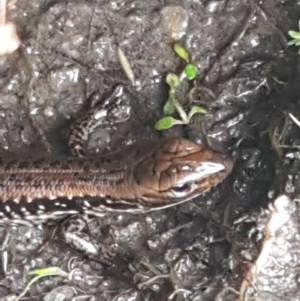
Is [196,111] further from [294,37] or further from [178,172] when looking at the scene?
[294,37]

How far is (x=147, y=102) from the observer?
4930 millimetres

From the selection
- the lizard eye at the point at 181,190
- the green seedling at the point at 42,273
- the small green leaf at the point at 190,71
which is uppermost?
the small green leaf at the point at 190,71

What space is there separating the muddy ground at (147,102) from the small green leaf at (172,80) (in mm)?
95

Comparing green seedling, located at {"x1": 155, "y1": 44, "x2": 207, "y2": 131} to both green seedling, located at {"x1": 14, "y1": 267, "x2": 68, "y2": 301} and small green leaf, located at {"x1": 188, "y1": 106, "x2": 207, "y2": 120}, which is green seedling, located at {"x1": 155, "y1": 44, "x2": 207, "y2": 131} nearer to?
small green leaf, located at {"x1": 188, "y1": 106, "x2": 207, "y2": 120}

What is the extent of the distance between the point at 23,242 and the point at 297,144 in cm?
157

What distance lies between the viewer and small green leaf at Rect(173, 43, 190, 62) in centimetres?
483

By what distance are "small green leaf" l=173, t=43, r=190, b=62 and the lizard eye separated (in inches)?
30.7

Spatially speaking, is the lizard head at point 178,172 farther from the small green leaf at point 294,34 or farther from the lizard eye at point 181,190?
the small green leaf at point 294,34

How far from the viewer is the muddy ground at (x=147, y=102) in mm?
4777

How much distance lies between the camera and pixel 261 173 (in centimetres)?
471

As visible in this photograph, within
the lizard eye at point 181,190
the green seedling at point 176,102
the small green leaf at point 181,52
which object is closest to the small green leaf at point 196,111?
the green seedling at point 176,102

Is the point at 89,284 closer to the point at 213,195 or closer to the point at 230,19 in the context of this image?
the point at 213,195

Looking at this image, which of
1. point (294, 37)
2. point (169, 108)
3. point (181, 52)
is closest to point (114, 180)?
point (169, 108)

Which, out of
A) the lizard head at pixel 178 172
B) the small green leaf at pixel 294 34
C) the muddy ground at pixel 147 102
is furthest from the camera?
the muddy ground at pixel 147 102
